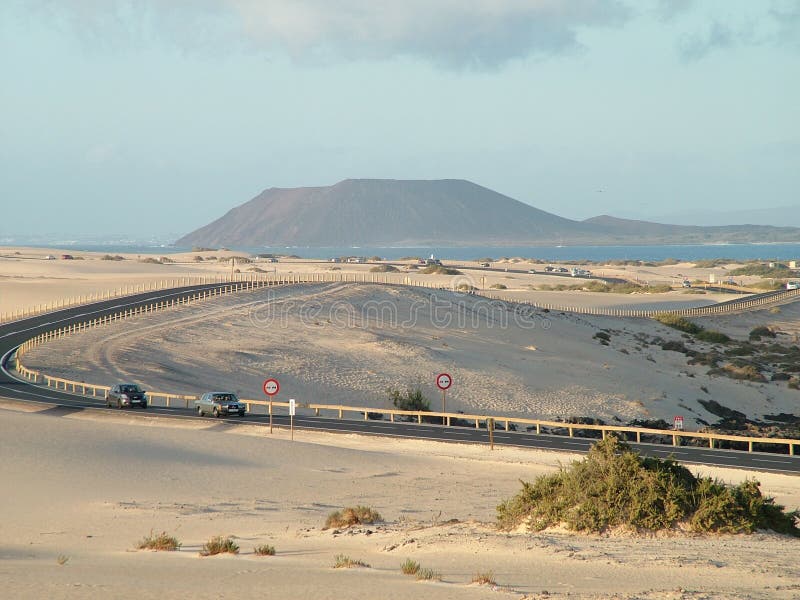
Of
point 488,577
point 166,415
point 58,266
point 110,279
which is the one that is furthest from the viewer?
point 58,266

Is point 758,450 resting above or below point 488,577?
below

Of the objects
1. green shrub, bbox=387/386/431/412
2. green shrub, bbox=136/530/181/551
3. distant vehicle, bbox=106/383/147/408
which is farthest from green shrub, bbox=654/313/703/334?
green shrub, bbox=136/530/181/551

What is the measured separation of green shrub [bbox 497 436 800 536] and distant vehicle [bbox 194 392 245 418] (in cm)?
2704

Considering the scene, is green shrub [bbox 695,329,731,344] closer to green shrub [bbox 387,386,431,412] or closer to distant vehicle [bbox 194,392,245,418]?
green shrub [bbox 387,386,431,412]

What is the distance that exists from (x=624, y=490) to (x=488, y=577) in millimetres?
5662

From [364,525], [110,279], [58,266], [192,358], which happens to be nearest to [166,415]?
[192,358]

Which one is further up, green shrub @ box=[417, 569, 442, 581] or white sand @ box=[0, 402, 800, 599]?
green shrub @ box=[417, 569, 442, 581]

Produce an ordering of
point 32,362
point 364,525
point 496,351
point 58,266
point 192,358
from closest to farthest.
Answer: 1. point 364,525
2. point 32,362
3. point 192,358
4. point 496,351
5. point 58,266

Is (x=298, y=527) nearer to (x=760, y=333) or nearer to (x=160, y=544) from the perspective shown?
(x=160, y=544)

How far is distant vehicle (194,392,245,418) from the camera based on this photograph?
45.2 m

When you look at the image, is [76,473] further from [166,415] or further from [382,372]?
[382,372]

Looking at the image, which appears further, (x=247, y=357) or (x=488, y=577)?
(x=247, y=357)

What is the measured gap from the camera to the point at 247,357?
65750 millimetres

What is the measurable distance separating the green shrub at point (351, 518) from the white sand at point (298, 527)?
0.41 m
